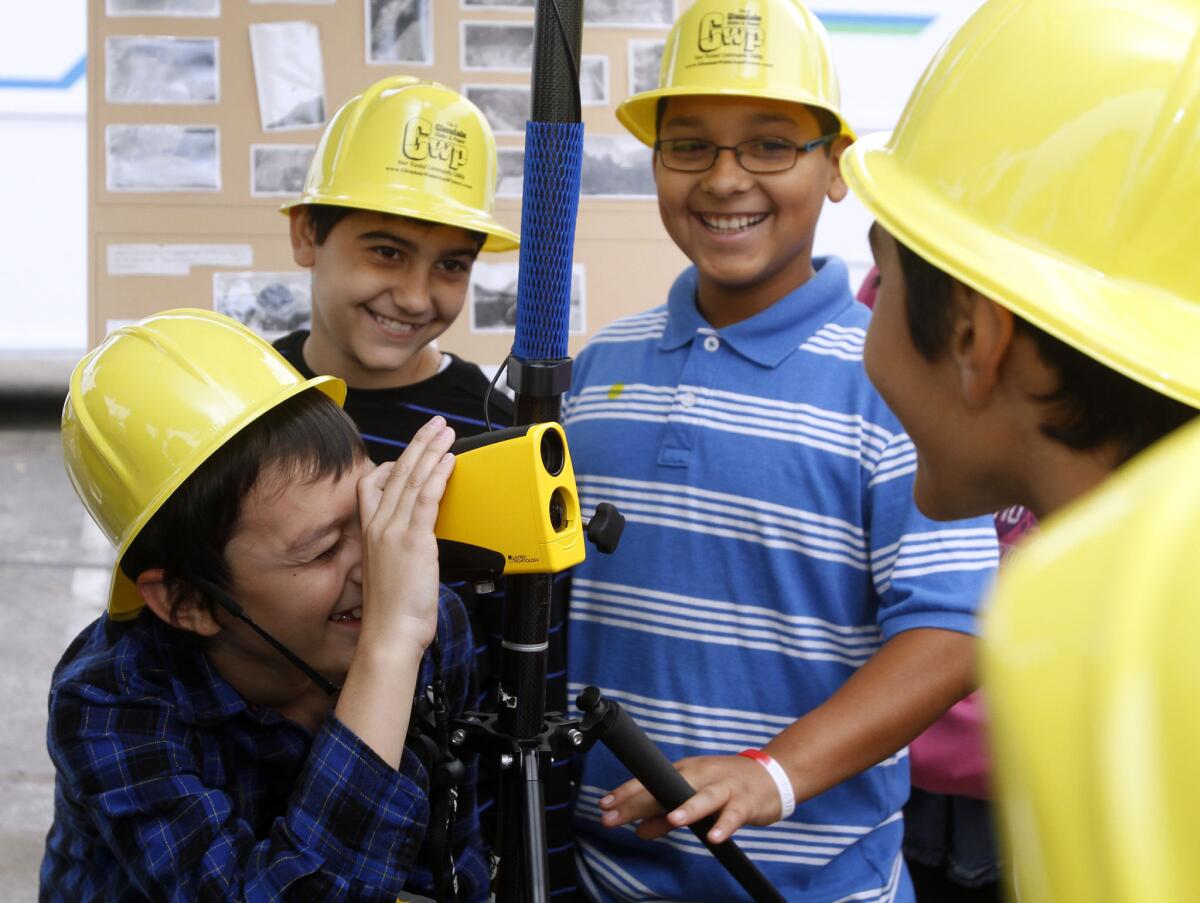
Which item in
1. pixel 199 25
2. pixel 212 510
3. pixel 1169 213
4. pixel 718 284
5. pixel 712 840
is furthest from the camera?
pixel 199 25

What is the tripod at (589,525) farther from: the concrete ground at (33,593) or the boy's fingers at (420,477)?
the concrete ground at (33,593)

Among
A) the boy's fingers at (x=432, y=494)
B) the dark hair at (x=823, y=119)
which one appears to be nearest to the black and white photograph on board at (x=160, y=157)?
the dark hair at (x=823, y=119)

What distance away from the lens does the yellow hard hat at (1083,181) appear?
741 mm

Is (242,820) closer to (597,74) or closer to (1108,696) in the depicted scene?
(1108,696)

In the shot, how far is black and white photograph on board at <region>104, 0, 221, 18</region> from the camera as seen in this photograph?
273 centimetres

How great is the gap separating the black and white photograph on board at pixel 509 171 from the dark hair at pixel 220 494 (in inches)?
62.8

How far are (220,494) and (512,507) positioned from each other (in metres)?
0.41

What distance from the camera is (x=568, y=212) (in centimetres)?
93

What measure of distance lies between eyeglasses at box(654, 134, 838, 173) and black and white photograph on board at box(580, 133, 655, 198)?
1270mm

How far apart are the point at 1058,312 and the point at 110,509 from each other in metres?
0.95

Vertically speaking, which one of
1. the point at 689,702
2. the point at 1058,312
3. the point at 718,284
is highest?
the point at 1058,312

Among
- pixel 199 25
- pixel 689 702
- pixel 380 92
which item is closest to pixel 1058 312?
pixel 689 702

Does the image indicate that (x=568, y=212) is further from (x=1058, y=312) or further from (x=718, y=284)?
(x=718, y=284)

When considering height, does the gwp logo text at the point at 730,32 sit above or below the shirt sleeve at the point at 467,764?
above
